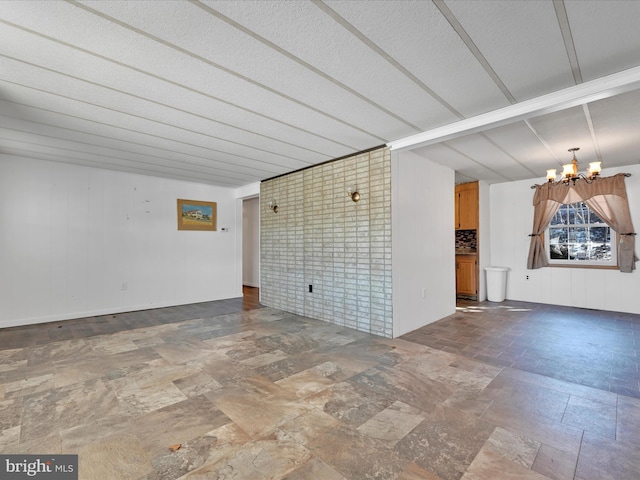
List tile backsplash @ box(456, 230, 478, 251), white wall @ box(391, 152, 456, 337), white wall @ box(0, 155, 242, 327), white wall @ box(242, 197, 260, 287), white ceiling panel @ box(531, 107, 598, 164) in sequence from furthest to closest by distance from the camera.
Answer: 1. white wall @ box(242, 197, 260, 287)
2. tile backsplash @ box(456, 230, 478, 251)
3. white wall @ box(0, 155, 242, 327)
4. white wall @ box(391, 152, 456, 337)
5. white ceiling panel @ box(531, 107, 598, 164)

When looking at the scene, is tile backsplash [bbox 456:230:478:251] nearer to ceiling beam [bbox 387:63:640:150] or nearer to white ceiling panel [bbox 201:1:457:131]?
ceiling beam [bbox 387:63:640:150]

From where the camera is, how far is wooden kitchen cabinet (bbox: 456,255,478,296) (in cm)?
639

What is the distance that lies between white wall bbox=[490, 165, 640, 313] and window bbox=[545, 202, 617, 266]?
0.24 m

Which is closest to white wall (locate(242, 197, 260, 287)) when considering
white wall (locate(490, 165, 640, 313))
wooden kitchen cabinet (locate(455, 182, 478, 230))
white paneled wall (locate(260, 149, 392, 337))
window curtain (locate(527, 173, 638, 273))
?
white paneled wall (locate(260, 149, 392, 337))

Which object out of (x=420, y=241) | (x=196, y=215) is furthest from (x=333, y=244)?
(x=196, y=215)

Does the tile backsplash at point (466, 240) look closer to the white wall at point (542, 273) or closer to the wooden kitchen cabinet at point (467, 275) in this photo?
the wooden kitchen cabinet at point (467, 275)

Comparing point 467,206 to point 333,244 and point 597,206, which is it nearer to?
point 597,206

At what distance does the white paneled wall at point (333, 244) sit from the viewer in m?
4.07

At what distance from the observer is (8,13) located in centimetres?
169

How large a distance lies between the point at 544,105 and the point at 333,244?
299cm

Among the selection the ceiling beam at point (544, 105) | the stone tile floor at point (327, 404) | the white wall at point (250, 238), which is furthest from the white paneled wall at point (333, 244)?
the white wall at point (250, 238)

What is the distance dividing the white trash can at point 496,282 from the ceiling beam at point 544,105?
399 cm

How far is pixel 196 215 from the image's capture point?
653cm

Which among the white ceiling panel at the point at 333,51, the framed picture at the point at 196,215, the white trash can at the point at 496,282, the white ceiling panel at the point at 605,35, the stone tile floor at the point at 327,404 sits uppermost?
the white ceiling panel at the point at 333,51
